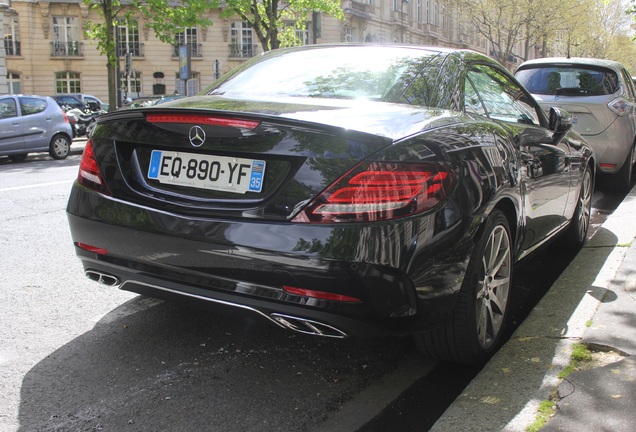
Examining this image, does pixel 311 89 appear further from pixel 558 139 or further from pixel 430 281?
pixel 558 139

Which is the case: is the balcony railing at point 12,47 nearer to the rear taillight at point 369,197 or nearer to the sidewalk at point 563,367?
the sidewalk at point 563,367

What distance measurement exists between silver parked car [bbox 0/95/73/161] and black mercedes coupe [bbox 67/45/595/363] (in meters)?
12.7

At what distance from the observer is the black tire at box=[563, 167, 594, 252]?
17.6ft

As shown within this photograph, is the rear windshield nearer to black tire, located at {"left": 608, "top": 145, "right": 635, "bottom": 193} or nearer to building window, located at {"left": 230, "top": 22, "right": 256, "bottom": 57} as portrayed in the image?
black tire, located at {"left": 608, "top": 145, "right": 635, "bottom": 193}

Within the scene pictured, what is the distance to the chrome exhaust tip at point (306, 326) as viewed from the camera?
2.65 meters

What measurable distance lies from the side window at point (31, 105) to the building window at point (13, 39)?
114 feet

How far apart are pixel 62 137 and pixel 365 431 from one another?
1501 cm

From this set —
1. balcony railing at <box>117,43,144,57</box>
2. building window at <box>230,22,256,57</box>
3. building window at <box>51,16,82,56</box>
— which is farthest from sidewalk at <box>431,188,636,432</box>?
building window at <box>51,16,82,56</box>

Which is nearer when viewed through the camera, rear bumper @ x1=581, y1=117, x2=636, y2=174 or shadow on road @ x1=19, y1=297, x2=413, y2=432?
shadow on road @ x1=19, y1=297, x2=413, y2=432

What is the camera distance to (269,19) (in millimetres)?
29219

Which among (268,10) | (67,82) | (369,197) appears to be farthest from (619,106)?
(67,82)

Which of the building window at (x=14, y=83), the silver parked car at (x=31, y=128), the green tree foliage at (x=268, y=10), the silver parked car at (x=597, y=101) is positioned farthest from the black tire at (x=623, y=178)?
the building window at (x=14, y=83)

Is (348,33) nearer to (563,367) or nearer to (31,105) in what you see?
(31,105)

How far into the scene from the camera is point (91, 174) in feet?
10.5
